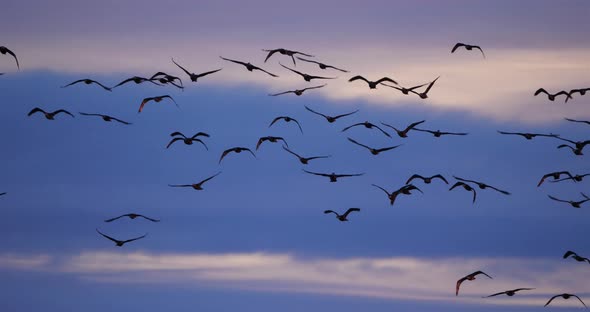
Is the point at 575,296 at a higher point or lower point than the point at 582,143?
lower

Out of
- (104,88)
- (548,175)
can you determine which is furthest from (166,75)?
(548,175)

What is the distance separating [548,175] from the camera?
110 m

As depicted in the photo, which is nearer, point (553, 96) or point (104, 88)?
point (104, 88)

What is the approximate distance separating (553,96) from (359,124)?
17.1 m

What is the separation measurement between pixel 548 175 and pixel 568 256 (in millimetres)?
7961

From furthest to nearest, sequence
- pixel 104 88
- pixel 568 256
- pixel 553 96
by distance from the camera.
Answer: pixel 553 96 → pixel 568 256 → pixel 104 88

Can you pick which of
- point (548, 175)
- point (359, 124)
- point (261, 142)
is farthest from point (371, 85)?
point (548, 175)

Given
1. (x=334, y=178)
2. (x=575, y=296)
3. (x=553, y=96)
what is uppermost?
(x=553, y=96)

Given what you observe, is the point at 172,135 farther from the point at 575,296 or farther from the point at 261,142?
the point at 575,296

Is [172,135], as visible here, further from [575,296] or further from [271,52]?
[575,296]

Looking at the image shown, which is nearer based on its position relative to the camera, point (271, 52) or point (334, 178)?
point (271, 52)

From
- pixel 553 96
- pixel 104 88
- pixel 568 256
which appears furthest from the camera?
pixel 553 96

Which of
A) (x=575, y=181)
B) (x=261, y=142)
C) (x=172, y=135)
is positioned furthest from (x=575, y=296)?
(x=172, y=135)

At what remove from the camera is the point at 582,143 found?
108812mm
